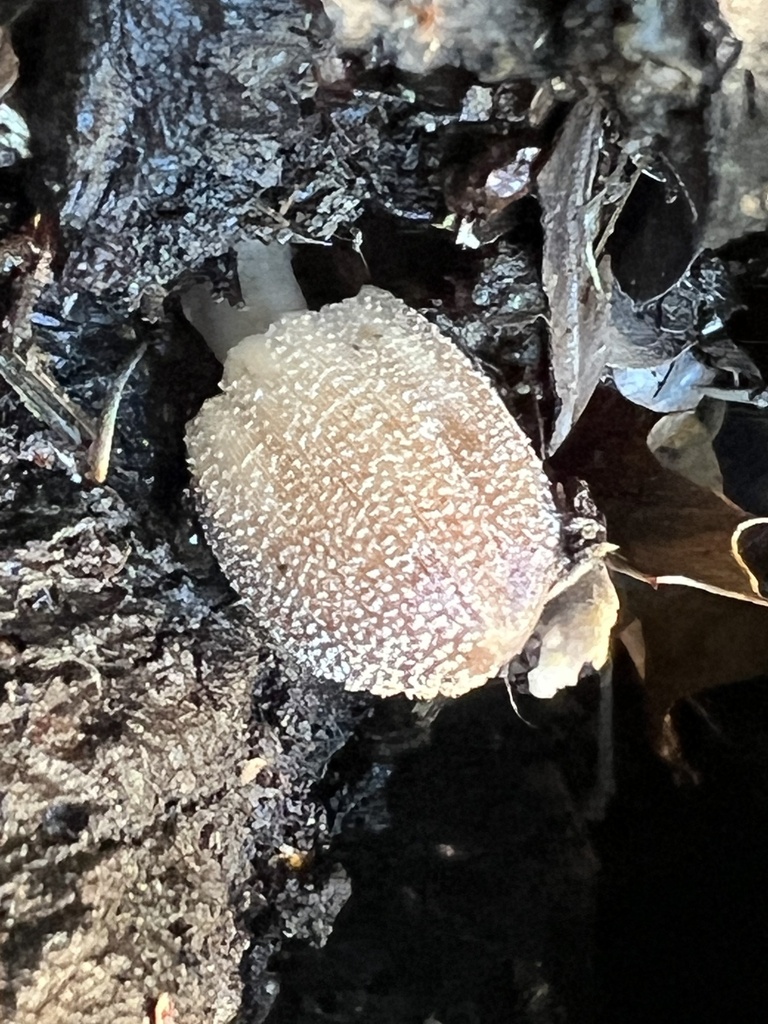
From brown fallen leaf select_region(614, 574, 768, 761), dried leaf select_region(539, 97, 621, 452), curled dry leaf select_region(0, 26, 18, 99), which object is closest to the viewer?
curled dry leaf select_region(0, 26, 18, 99)

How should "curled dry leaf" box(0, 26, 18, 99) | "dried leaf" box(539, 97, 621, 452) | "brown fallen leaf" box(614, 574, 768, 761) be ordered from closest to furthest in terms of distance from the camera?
"curled dry leaf" box(0, 26, 18, 99), "dried leaf" box(539, 97, 621, 452), "brown fallen leaf" box(614, 574, 768, 761)

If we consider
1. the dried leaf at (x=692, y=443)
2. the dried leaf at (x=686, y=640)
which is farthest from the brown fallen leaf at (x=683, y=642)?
the dried leaf at (x=692, y=443)

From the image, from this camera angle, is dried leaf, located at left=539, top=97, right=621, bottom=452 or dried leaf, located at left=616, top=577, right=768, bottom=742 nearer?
dried leaf, located at left=539, top=97, right=621, bottom=452

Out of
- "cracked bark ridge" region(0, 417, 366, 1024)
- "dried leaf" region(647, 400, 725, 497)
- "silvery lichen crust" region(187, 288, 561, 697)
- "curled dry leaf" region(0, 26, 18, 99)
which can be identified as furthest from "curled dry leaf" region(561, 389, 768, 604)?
"curled dry leaf" region(0, 26, 18, 99)

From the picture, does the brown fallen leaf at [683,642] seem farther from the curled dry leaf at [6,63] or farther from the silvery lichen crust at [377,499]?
the curled dry leaf at [6,63]

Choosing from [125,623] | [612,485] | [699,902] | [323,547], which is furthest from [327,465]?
[699,902]

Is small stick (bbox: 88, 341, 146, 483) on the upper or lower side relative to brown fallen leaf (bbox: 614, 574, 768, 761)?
upper

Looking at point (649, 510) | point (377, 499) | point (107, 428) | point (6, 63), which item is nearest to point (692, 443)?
point (649, 510)

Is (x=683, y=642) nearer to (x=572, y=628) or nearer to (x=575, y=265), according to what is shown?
(x=572, y=628)

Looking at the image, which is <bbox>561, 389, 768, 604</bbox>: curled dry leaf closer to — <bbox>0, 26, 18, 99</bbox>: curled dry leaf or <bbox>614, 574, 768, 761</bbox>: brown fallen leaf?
<bbox>614, 574, 768, 761</bbox>: brown fallen leaf
